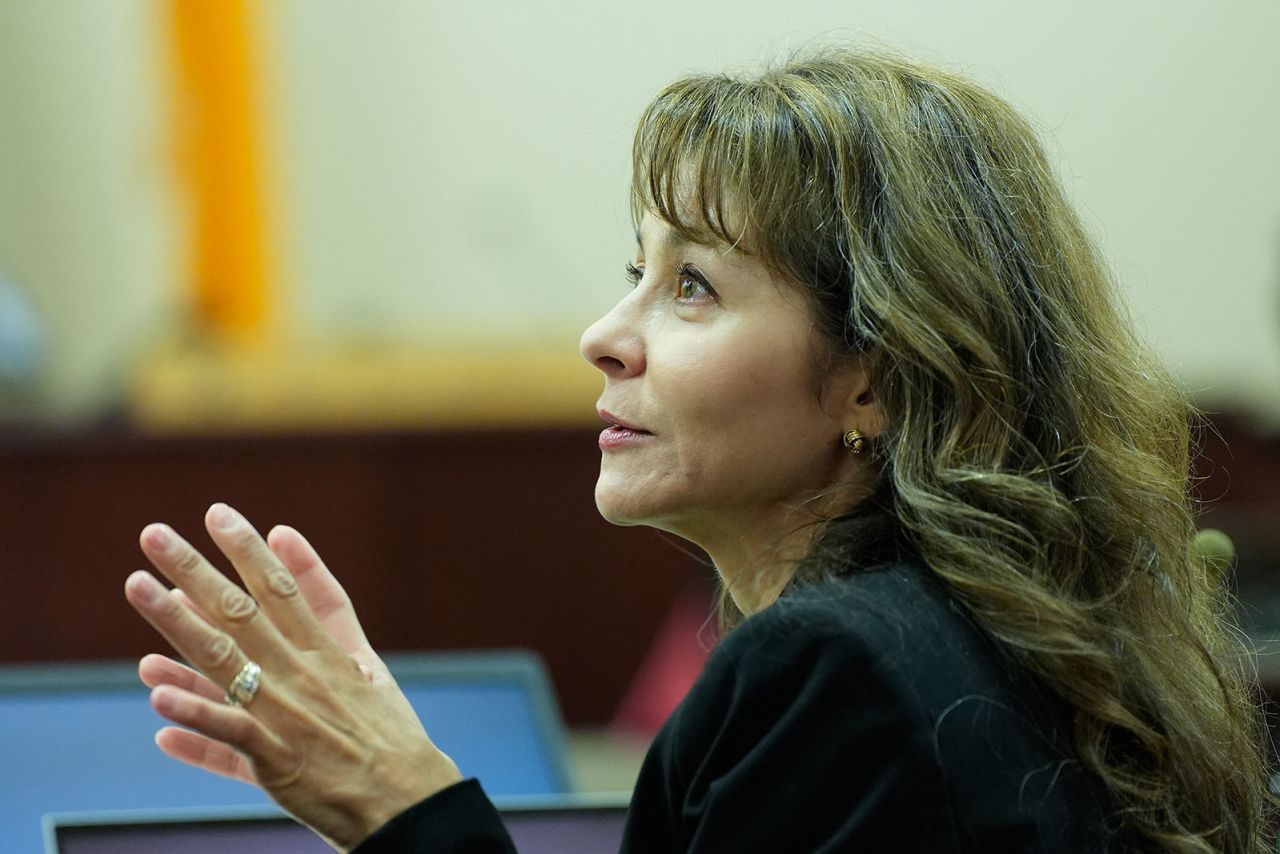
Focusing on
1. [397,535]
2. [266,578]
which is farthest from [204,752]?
[397,535]

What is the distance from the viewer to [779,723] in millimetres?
1218

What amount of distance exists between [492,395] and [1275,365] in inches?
109

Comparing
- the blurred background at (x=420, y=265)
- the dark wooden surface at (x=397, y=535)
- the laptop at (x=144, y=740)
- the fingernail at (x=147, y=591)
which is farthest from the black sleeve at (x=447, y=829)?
the dark wooden surface at (x=397, y=535)

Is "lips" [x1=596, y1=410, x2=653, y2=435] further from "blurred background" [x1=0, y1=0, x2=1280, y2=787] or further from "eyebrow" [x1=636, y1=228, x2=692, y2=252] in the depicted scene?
"blurred background" [x1=0, y1=0, x2=1280, y2=787]

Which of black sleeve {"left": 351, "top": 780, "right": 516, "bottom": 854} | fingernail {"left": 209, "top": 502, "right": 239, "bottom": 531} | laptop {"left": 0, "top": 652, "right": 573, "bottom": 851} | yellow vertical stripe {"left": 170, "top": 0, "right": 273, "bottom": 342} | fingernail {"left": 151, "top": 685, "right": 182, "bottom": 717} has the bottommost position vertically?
yellow vertical stripe {"left": 170, "top": 0, "right": 273, "bottom": 342}

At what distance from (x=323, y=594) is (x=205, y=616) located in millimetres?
233

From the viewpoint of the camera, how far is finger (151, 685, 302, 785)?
1142 millimetres

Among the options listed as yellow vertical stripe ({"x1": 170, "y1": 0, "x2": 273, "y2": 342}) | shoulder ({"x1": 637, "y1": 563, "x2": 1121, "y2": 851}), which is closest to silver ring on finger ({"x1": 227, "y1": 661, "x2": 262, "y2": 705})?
shoulder ({"x1": 637, "y1": 563, "x2": 1121, "y2": 851})

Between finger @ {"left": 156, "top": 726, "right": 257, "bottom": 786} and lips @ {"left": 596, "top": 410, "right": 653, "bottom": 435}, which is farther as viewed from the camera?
lips @ {"left": 596, "top": 410, "right": 653, "bottom": 435}

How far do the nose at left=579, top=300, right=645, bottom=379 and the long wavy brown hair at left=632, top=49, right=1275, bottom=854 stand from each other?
4.0 inches

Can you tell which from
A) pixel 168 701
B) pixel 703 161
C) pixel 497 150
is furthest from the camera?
pixel 497 150

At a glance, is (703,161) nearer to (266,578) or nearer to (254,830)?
(266,578)

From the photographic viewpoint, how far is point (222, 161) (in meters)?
5.70

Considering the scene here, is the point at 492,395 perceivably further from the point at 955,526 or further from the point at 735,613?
the point at 955,526
